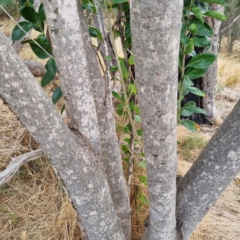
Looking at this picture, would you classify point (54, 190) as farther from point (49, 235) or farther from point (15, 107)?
point (15, 107)

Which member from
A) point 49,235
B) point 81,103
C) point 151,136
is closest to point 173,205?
point 151,136

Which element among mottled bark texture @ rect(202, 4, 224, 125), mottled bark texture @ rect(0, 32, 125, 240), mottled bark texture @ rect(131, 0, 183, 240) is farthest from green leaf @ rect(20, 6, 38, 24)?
mottled bark texture @ rect(202, 4, 224, 125)

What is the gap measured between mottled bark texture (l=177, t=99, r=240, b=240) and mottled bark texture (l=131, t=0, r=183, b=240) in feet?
0.24

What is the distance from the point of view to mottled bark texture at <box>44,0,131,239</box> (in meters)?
0.57

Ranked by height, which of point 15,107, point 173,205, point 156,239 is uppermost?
point 15,107

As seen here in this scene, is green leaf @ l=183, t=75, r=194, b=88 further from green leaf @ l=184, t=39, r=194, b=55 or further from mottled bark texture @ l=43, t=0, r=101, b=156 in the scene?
mottled bark texture @ l=43, t=0, r=101, b=156

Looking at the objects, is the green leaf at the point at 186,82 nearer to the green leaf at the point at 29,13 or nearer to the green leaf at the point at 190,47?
the green leaf at the point at 190,47

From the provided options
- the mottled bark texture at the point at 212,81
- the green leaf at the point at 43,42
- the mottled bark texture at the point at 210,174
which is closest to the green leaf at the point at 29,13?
the green leaf at the point at 43,42

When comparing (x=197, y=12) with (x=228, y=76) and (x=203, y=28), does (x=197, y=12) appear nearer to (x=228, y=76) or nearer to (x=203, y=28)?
(x=203, y=28)

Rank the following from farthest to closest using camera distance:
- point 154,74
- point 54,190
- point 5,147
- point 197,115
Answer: point 197,115 → point 5,147 → point 54,190 → point 154,74

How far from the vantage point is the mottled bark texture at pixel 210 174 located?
663mm

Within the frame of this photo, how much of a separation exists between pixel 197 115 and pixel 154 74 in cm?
183

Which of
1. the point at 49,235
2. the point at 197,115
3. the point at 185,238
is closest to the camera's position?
the point at 185,238

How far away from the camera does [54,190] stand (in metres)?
1.42
